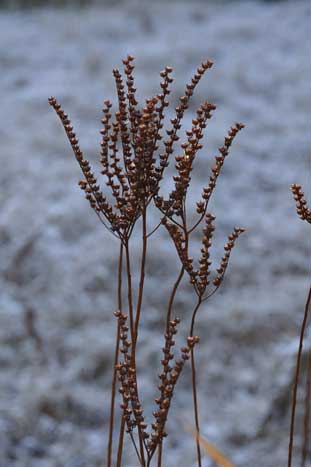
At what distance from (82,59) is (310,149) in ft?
3.47

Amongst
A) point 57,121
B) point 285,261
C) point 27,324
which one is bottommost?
point 27,324

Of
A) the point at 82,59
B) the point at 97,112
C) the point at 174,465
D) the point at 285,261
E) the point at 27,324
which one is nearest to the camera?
the point at 174,465

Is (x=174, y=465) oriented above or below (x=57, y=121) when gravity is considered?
below

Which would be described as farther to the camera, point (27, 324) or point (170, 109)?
point (170, 109)

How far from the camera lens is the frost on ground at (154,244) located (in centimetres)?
201

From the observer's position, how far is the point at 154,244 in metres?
2.40

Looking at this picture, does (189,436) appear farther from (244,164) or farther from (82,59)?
(82,59)

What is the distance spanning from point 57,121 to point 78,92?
0.65 feet

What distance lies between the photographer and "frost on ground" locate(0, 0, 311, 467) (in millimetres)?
2012

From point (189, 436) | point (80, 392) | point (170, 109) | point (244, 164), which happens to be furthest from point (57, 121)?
point (189, 436)

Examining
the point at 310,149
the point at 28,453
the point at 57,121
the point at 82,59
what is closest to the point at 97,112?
the point at 57,121

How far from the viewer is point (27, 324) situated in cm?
223

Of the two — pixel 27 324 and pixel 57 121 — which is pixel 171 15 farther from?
pixel 27 324

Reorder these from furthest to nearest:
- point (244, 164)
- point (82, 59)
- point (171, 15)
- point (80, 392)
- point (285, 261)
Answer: point (171, 15), point (82, 59), point (244, 164), point (285, 261), point (80, 392)
